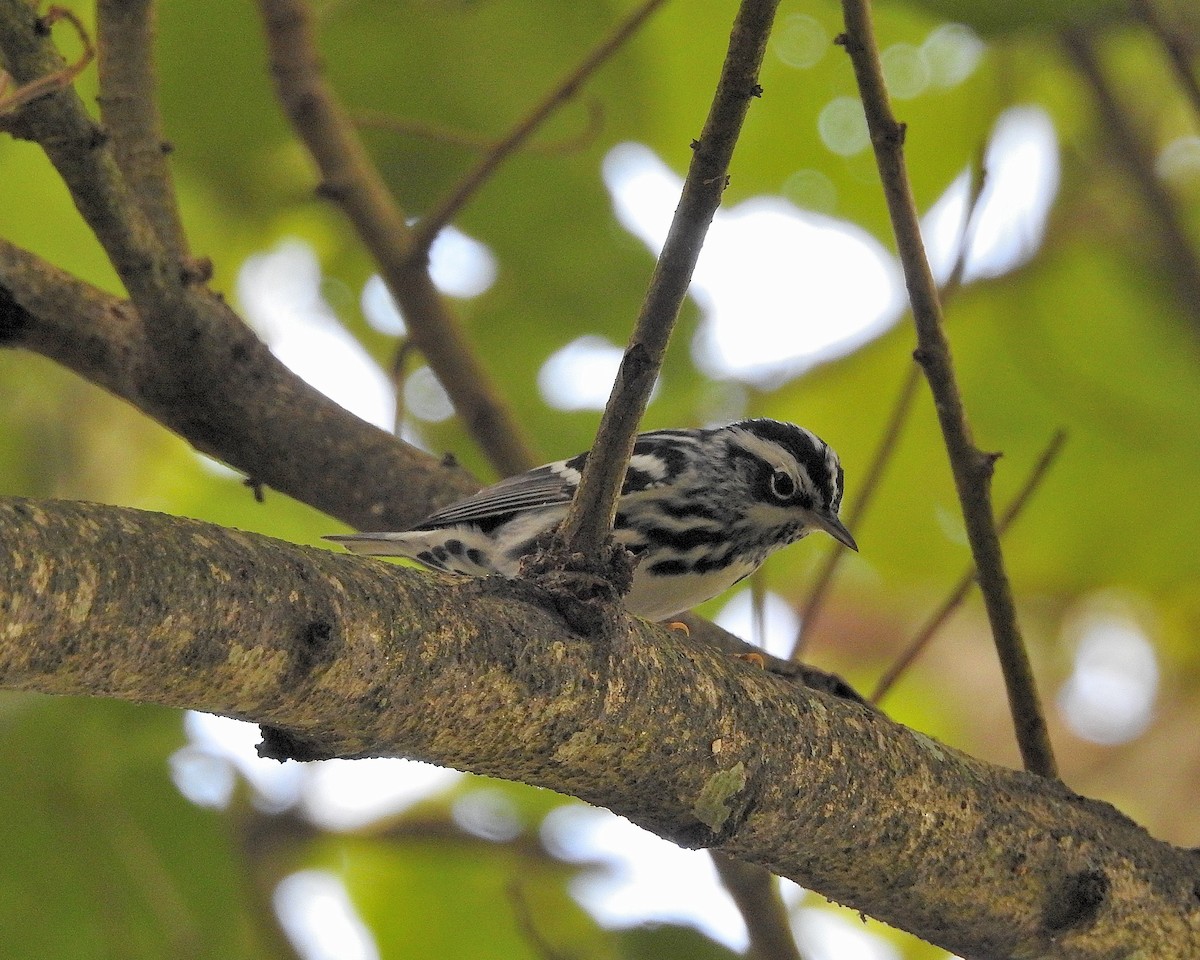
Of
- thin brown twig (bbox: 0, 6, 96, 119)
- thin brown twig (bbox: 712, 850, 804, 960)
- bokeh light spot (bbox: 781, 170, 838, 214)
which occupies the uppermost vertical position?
bokeh light spot (bbox: 781, 170, 838, 214)

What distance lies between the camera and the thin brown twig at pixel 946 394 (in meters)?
2.61

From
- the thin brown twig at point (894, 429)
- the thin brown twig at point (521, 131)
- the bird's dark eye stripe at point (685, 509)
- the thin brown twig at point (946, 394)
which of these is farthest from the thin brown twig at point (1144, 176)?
the thin brown twig at point (946, 394)

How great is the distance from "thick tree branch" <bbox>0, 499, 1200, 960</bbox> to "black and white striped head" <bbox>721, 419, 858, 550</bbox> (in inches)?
56.7

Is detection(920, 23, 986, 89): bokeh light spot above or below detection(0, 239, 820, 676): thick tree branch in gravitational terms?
above

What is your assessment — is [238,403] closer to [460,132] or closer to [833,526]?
[460,132]

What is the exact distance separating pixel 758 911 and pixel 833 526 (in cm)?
114

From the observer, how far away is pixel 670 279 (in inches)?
77.2

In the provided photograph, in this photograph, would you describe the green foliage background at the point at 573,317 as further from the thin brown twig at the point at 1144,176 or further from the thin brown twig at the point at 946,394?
the thin brown twig at the point at 946,394

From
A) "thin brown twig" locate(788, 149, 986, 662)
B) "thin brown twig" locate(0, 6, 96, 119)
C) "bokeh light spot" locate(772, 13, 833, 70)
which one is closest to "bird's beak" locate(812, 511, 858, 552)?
"thin brown twig" locate(788, 149, 986, 662)

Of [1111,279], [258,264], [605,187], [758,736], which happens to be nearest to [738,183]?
[605,187]

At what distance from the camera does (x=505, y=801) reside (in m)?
4.66

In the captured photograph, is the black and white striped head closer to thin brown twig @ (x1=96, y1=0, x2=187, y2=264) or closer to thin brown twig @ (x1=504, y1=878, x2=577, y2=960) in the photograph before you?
thin brown twig @ (x1=504, y1=878, x2=577, y2=960)

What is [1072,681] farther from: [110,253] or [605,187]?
[110,253]

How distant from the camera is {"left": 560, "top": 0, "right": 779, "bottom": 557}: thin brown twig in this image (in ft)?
6.23
